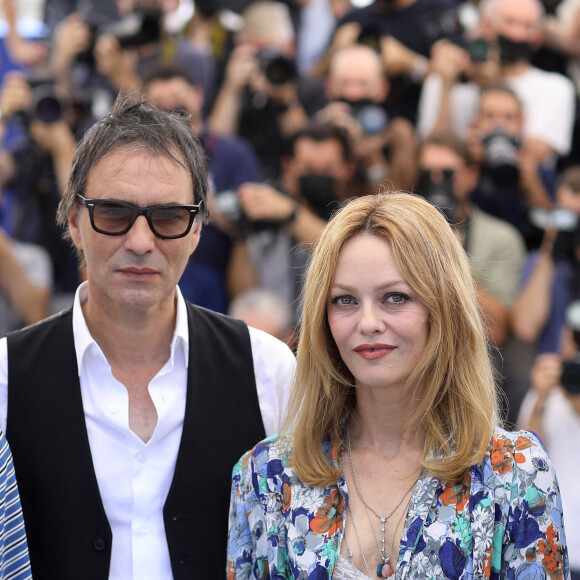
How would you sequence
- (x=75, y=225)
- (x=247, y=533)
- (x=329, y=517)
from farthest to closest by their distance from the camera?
1. (x=75, y=225)
2. (x=247, y=533)
3. (x=329, y=517)

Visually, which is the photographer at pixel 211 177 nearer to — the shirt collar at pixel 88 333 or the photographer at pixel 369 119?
the photographer at pixel 369 119

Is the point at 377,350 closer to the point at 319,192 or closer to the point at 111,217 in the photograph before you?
the point at 111,217

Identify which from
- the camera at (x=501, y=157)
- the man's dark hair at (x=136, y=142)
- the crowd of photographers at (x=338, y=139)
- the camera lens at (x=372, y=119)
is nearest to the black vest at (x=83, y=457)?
the man's dark hair at (x=136, y=142)

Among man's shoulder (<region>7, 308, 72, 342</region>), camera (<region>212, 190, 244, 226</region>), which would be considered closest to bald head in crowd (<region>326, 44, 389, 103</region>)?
camera (<region>212, 190, 244, 226</region>)

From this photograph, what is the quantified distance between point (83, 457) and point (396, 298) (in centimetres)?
85

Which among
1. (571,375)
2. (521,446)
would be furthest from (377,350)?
(571,375)

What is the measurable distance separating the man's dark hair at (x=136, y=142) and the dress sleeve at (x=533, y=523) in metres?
1.06

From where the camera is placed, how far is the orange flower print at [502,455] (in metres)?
2.18

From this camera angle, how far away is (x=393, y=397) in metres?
2.32

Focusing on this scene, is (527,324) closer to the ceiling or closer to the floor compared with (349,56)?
closer to the floor

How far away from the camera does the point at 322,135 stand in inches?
196

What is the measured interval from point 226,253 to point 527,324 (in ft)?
4.80

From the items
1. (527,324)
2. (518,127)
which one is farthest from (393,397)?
(518,127)

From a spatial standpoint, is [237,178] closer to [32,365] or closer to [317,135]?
[317,135]
